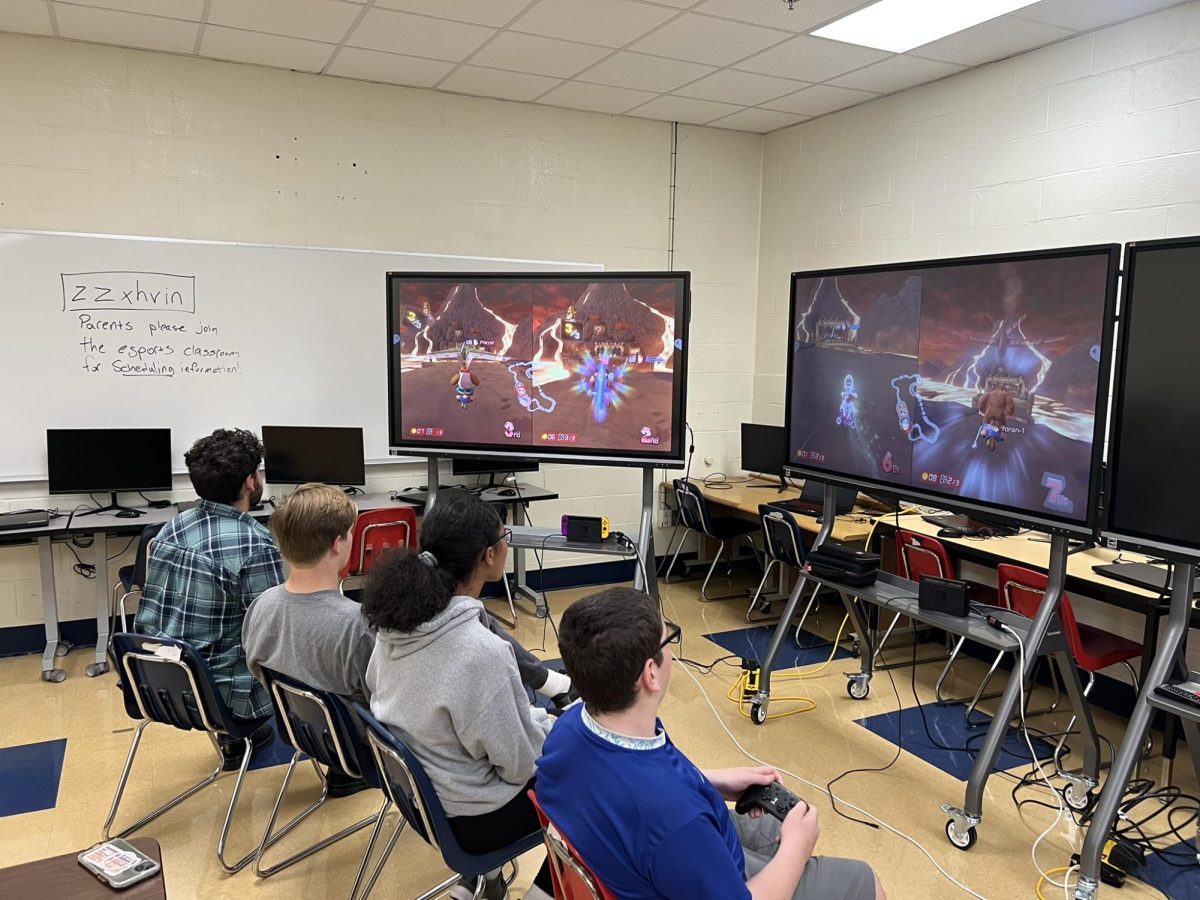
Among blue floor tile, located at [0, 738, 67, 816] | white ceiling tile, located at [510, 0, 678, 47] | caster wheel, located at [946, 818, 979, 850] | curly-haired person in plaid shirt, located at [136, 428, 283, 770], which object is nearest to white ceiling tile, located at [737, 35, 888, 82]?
white ceiling tile, located at [510, 0, 678, 47]

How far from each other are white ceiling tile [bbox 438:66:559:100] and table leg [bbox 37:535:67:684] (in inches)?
126

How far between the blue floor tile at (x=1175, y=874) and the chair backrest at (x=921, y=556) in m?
1.30

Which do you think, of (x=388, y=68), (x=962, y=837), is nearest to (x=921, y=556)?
(x=962, y=837)

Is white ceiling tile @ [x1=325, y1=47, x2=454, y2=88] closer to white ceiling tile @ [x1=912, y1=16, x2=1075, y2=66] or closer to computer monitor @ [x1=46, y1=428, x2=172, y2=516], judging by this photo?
computer monitor @ [x1=46, y1=428, x2=172, y2=516]

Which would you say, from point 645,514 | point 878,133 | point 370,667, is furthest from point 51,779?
point 878,133

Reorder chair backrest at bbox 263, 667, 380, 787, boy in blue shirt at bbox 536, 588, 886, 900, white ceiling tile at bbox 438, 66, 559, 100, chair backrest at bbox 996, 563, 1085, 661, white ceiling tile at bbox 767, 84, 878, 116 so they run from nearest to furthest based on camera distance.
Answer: boy in blue shirt at bbox 536, 588, 886, 900 → chair backrest at bbox 263, 667, 380, 787 → chair backrest at bbox 996, 563, 1085, 661 → white ceiling tile at bbox 438, 66, 559, 100 → white ceiling tile at bbox 767, 84, 878, 116

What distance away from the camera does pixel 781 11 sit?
12.1 ft

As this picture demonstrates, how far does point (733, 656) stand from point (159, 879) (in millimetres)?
3329

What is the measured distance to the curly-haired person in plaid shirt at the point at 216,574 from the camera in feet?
8.80

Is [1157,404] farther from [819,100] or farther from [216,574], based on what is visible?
[819,100]

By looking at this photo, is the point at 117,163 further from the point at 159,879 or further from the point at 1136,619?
the point at 1136,619

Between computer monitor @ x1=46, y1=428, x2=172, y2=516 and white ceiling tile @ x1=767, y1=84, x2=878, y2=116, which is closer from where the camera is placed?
computer monitor @ x1=46, y1=428, x2=172, y2=516

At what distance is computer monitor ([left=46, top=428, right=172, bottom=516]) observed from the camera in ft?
13.9

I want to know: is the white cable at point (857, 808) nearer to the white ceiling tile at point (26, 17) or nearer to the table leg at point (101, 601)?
the table leg at point (101, 601)
